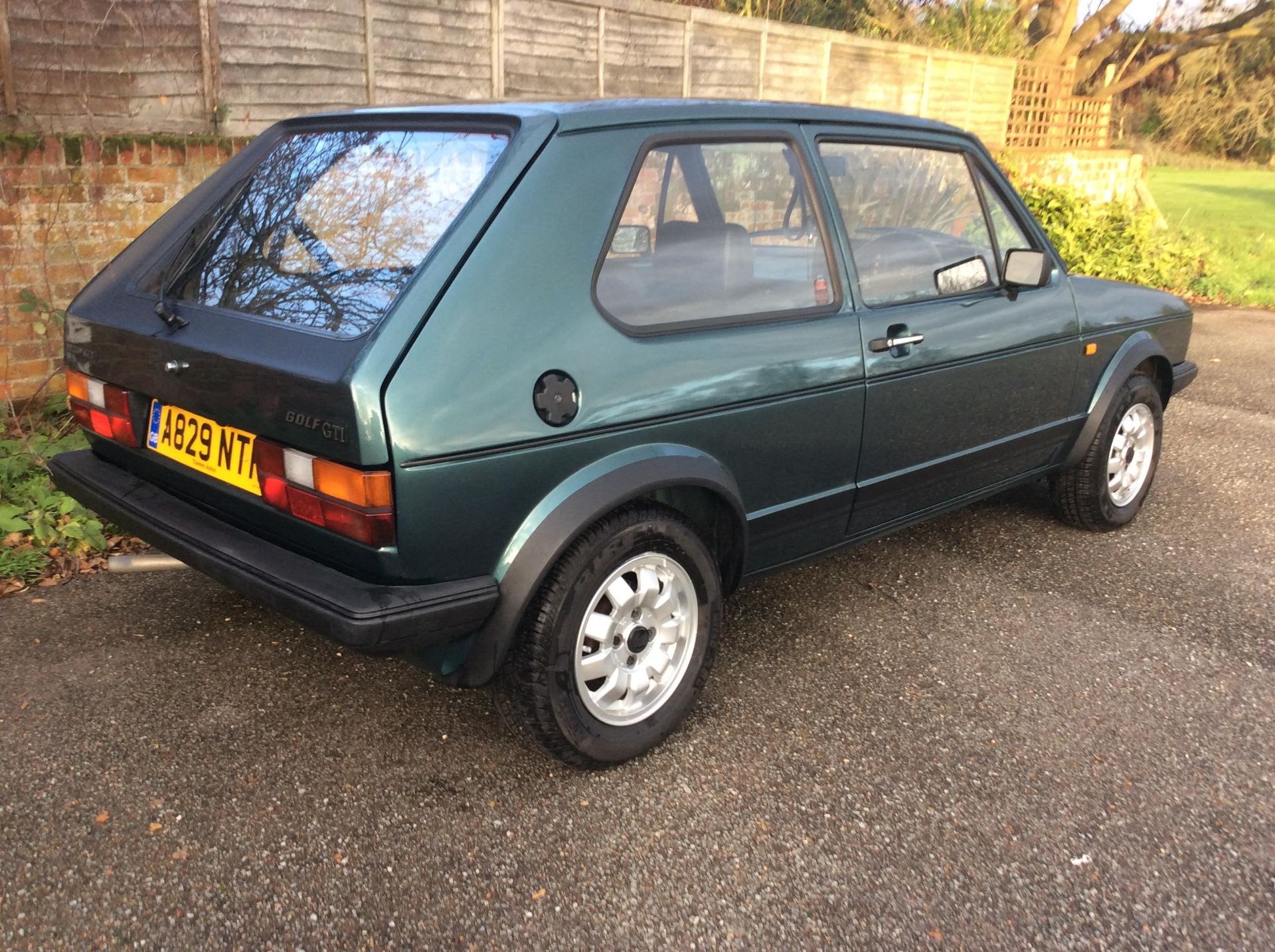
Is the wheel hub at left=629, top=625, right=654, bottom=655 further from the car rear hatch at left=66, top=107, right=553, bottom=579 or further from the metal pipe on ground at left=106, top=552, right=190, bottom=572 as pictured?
the metal pipe on ground at left=106, top=552, right=190, bottom=572

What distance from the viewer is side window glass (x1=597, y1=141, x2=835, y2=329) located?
2635 mm

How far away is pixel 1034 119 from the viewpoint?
15766 mm

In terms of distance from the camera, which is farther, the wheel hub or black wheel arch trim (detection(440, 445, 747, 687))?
the wheel hub

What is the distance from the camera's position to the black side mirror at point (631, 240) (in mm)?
2576

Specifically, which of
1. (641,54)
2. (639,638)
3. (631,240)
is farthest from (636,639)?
(641,54)

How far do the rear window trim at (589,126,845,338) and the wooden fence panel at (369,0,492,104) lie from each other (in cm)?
454

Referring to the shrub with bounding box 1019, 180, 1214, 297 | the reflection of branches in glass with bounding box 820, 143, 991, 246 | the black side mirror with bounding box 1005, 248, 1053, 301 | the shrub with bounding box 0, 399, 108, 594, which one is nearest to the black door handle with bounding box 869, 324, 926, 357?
the reflection of branches in glass with bounding box 820, 143, 991, 246

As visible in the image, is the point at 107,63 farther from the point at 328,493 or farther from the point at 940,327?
the point at 940,327

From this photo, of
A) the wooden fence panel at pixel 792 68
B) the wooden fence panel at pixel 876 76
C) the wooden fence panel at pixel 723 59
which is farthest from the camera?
the wooden fence panel at pixel 876 76

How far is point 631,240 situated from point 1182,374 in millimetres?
3286

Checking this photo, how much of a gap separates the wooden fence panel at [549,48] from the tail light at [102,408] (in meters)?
5.61

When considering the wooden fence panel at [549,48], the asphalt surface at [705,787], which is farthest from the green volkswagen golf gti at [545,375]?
the wooden fence panel at [549,48]

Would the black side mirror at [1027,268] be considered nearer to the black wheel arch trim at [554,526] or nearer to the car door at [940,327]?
the car door at [940,327]

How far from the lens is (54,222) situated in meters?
4.98
